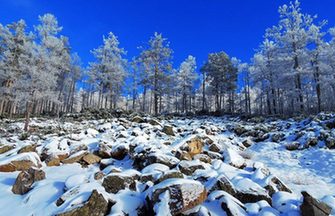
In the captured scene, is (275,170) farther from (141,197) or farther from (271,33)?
(271,33)

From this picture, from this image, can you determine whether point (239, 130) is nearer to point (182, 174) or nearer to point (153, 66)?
point (182, 174)

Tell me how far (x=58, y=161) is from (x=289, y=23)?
88.3 feet

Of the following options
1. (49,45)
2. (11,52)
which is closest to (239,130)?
(49,45)

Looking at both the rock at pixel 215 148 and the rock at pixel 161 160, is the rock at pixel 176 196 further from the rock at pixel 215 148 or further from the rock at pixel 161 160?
the rock at pixel 215 148

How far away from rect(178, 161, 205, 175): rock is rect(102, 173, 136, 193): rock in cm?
177

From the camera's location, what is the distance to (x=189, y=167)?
7668mm

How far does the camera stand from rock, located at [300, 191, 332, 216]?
16.1 ft

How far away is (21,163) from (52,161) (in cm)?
103

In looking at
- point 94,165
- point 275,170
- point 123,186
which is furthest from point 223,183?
point 94,165

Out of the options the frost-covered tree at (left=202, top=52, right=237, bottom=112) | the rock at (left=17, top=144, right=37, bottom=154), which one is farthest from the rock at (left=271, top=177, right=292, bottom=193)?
the frost-covered tree at (left=202, top=52, right=237, bottom=112)

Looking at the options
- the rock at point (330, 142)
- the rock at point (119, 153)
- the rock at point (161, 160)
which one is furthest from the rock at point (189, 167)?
the rock at point (330, 142)

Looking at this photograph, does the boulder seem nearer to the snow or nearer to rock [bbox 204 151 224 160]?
rock [bbox 204 151 224 160]

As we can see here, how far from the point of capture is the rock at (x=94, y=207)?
4969 mm

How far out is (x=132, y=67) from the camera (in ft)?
135
